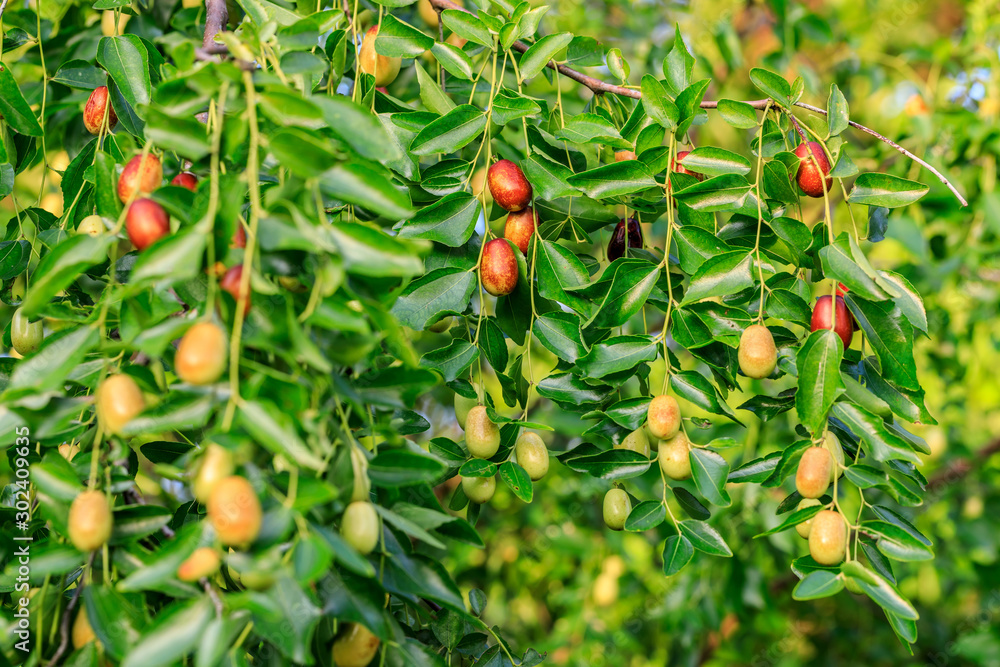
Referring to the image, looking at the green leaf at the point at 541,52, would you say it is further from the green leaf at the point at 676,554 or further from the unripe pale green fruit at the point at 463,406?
the green leaf at the point at 676,554

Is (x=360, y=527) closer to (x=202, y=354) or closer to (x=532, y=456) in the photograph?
(x=202, y=354)

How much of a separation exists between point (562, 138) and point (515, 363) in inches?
11.8

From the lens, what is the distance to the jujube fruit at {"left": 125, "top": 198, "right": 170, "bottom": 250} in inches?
25.2

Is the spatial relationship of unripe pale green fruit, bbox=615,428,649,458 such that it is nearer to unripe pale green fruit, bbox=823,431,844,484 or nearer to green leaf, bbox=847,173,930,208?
unripe pale green fruit, bbox=823,431,844,484

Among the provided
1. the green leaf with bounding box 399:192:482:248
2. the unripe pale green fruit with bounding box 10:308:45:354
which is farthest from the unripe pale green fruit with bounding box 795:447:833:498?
the unripe pale green fruit with bounding box 10:308:45:354

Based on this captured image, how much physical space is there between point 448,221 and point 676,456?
1.26 ft

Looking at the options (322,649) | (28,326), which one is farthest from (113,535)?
(28,326)

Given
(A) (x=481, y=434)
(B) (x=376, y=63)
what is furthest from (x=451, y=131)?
(A) (x=481, y=434)

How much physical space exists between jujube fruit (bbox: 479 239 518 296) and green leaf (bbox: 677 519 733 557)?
35 cm

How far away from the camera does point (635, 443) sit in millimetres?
990

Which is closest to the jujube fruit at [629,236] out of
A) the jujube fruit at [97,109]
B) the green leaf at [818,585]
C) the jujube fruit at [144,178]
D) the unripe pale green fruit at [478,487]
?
the unripe pale green fruit at [478,487]

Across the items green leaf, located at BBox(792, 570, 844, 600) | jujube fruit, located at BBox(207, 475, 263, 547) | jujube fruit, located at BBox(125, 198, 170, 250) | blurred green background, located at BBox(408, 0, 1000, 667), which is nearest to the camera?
jujube fruit, located at BBox(207, 475, 263, 547)

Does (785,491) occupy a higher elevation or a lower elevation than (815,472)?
lower

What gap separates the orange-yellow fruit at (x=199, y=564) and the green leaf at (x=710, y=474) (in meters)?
0.53
